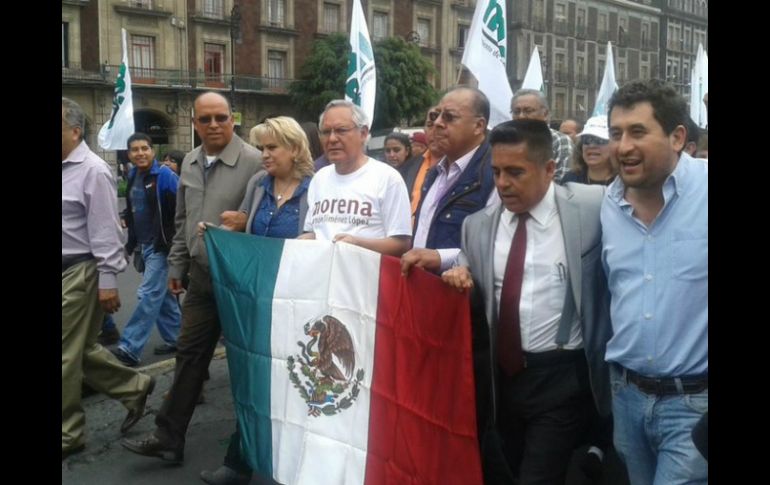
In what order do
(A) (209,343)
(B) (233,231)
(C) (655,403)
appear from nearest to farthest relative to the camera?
(C) (655,403)
(B) (233,231)
(A) (209,343)

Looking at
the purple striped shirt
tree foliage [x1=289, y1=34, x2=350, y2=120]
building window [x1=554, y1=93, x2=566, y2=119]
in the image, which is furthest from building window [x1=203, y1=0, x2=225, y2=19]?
the purple striped shirt

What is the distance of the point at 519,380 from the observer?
10.6ft

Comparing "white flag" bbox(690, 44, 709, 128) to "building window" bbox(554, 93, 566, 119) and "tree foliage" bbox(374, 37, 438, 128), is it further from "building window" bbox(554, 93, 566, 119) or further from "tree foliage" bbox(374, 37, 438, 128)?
"building window" bbox(554, 93, 566, 119)

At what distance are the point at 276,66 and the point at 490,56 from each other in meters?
43.0

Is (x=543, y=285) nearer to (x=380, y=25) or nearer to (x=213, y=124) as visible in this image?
(x=213, y=124)

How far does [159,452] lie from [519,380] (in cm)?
238

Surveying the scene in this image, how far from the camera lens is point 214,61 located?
45.5 meters

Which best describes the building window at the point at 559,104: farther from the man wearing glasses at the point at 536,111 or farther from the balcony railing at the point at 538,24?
the man wearing glasses at the point at 536,111

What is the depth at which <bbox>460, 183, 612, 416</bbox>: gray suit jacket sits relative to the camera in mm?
3074

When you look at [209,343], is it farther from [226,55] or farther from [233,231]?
[226,55]

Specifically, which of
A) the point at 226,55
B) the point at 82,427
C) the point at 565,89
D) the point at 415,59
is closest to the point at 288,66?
the point at 226,55

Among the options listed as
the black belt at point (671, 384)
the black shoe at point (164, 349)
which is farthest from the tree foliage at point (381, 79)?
the black belt at point (671, 384)

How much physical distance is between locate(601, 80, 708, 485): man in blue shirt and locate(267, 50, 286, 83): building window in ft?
153

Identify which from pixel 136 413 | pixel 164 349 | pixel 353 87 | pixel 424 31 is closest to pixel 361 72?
pixel 353 87
